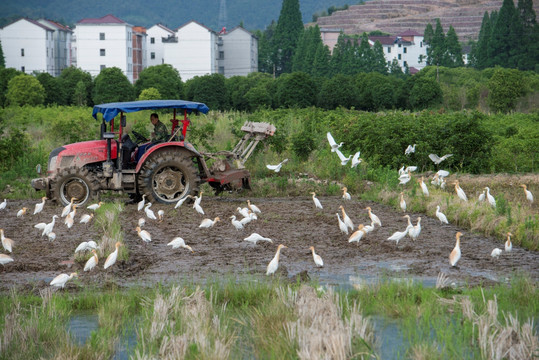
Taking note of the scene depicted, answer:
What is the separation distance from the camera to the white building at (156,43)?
111500 millimetres

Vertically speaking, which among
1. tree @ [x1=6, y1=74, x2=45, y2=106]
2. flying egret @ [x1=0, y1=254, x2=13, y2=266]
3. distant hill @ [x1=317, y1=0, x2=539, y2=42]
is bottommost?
flying egret @ [x1=0, y1=254, x2=13, y2=266]

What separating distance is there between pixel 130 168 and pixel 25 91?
41169 mm

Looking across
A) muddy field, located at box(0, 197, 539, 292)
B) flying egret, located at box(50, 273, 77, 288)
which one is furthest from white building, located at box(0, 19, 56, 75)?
flying egret, located at box(50, 273, 77, 288)

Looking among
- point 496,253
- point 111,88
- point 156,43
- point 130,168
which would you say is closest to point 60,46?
point 156,43

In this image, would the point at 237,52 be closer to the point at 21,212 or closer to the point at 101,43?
the point at 101,43

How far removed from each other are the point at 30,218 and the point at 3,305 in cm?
651

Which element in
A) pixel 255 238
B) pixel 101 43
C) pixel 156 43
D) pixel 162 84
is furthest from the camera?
pixel 156 43

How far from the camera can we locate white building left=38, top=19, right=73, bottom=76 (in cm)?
10856

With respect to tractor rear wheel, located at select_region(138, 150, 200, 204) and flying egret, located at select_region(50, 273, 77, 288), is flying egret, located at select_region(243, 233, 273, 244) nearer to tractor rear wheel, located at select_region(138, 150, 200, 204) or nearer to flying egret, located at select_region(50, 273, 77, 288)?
flying egret, located at select_region(50, 273, 77, 288)

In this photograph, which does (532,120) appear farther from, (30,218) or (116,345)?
(116,345)

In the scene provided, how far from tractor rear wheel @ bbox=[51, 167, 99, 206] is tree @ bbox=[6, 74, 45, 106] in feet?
127

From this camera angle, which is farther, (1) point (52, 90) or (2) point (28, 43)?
(2) point (28, 43)

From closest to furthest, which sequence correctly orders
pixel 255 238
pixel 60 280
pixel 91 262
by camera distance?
pixel 60 280 < pixel 91 262 < pixel 255 238

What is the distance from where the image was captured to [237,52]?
112000mm
